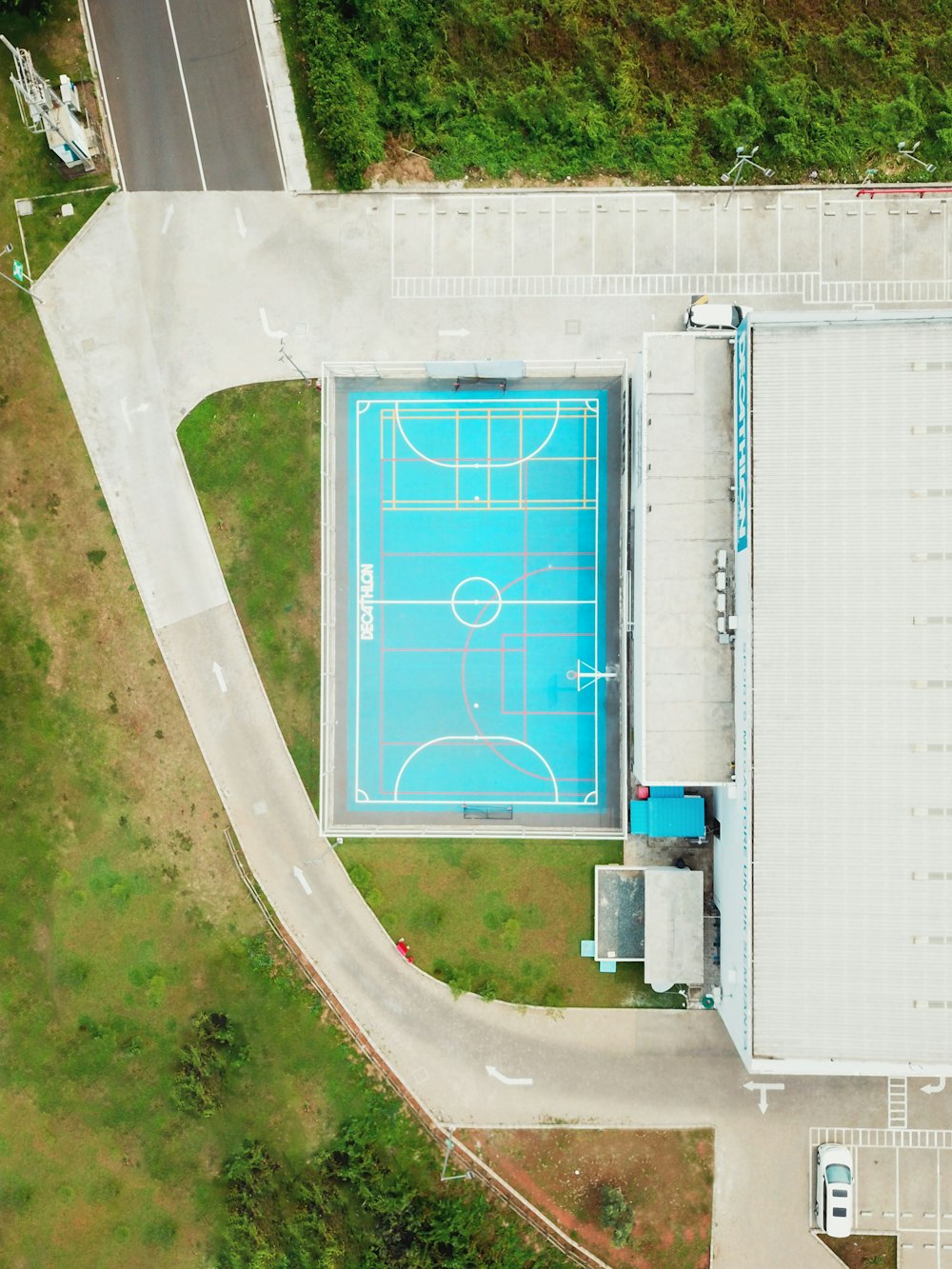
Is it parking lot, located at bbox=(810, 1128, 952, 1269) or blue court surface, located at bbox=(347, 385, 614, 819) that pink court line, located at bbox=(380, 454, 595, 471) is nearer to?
blue court surface, located at bbox=(347, 385, 614, 819)

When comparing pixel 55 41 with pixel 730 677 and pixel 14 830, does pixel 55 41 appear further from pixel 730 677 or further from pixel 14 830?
pixel 730 677

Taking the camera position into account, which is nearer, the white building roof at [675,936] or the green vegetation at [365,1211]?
the white building roof at [675,936]

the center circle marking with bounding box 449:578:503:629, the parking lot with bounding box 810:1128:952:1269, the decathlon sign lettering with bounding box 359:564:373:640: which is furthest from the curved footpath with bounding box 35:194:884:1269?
the center circle marking with bounding box 449:578:503:629

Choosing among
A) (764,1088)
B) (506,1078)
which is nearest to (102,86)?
(506,1078)

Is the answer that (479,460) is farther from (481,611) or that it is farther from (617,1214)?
(617,1214)

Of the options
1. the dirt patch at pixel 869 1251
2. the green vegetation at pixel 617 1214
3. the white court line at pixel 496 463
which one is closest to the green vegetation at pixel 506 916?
the green vegetation at pixel 617 1214

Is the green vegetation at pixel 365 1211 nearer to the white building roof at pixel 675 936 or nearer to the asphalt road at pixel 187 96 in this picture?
the white building roof at pixel 675 936

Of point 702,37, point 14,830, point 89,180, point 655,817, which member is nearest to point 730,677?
point 655,817
